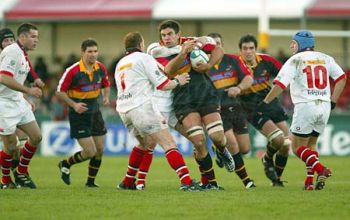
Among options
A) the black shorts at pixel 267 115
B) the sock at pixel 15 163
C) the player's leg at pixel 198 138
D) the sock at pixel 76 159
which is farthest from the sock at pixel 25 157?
the black shorts at pixel 267 115

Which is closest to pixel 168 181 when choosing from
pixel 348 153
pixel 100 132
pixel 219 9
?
pixel 100 132

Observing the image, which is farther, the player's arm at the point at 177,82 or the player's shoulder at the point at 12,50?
the player's shoulder at the point at 12,50

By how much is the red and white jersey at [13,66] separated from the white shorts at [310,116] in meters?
4.24

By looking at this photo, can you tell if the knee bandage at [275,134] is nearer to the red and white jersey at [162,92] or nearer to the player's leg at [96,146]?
the red and white jersey at [162,92]

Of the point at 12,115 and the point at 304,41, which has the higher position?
the point at 304,41

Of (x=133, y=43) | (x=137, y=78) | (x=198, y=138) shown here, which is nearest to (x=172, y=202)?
(x=198, y=138)

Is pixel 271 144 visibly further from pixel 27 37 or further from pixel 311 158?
pixel 27 37

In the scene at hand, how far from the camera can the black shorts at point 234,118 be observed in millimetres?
16344

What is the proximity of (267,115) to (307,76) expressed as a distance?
2398 mm

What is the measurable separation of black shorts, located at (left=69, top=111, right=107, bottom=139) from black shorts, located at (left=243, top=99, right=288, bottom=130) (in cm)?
255

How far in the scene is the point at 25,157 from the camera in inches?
619

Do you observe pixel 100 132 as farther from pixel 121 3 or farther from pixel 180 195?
pixel 121 3

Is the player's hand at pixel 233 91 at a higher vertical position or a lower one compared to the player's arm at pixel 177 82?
lower

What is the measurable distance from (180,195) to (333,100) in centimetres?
281
